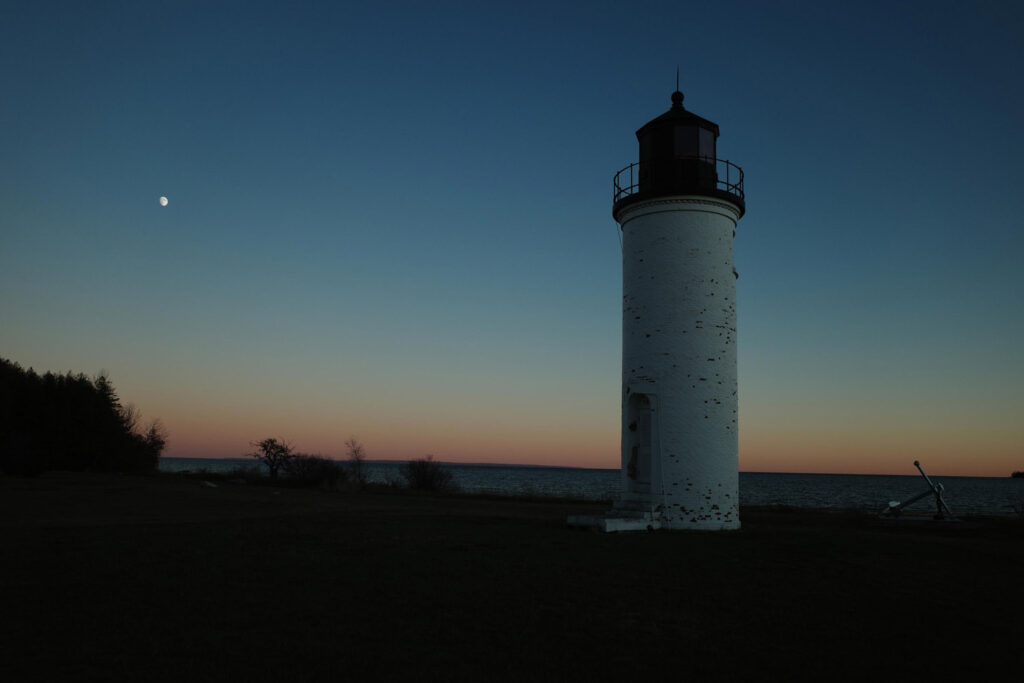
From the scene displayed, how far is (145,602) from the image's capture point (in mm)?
9406

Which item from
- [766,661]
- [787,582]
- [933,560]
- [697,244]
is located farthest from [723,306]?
[766,661]

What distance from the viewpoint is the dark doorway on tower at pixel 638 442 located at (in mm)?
19641

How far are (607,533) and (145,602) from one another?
10638 millimetres

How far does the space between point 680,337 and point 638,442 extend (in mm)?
3189

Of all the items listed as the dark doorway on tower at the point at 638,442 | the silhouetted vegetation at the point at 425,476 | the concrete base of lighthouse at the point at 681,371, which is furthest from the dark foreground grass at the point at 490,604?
the silhouetted vegetation at the point at 425,476

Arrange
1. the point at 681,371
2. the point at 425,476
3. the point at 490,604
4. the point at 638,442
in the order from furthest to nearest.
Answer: the point at 425,476, the point at 638,442, the point at 681,371, the point at 490,604

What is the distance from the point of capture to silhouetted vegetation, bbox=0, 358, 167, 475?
41.2m

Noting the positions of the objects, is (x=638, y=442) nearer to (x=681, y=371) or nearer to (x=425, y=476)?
(x=681, y=371)

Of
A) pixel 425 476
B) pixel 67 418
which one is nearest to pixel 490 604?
pixel 425 476

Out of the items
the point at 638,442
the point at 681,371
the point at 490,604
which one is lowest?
the point at 490,604

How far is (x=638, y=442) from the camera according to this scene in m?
20.0

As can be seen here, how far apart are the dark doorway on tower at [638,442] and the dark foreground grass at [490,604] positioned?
264cm

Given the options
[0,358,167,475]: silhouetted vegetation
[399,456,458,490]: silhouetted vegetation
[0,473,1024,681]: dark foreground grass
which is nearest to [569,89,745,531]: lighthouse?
[0,473,1024,681]: dark foreground grass

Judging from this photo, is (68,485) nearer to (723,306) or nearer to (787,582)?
(723,306)
